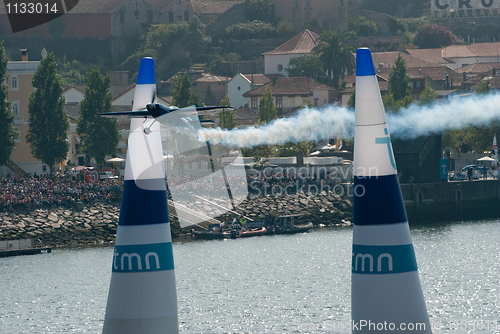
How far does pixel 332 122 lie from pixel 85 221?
2212 centimetres

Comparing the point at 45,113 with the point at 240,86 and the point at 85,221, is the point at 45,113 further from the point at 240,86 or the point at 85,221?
the point at 240,86

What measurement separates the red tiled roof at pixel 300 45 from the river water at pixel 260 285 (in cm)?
8089

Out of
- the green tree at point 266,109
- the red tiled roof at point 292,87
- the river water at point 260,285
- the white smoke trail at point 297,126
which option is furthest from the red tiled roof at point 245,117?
the white smoke trail at point 297,126

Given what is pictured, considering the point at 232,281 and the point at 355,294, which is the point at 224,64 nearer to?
the point at 232,281

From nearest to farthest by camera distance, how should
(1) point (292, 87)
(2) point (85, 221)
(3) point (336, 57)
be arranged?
(2) point (85, 221)
(1) point (292, 87)
(3) point (336, 57)

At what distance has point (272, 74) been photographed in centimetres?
13762

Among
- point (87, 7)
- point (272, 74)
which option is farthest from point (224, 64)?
point (87, 7)

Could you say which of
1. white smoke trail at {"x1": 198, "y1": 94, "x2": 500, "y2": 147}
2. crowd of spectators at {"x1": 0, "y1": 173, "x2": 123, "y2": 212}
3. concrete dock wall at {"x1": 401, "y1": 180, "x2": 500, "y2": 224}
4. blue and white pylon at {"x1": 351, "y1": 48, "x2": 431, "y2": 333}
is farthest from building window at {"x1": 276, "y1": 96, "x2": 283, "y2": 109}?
blue and white pylon at {"x1": 351, "y1": 48, "x2": 431, "y2": 333}

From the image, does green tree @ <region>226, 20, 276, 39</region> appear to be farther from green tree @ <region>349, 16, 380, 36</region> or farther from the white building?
the white building

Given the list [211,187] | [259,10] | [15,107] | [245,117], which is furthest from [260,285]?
[259,10]

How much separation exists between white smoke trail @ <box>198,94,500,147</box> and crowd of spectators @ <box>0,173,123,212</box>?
16190 mm

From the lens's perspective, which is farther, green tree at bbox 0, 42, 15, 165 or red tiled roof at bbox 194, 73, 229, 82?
red tiled roof at bbox 194, 73, 229, 82

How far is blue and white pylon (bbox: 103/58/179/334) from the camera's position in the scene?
15.4 m

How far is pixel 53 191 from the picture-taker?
5859cm
